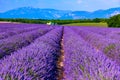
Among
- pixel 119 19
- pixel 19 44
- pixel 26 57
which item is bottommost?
pixel 119 19

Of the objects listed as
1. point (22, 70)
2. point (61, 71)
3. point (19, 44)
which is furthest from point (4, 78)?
point (19, 44)

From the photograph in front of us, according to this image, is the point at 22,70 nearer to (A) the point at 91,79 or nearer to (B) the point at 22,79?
(B) the point at 22,79

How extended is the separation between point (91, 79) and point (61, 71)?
4457 mm

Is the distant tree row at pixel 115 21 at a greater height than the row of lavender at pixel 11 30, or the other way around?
the row of lavender at pixel 11 30

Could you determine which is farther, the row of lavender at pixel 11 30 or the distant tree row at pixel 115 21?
the distant tree row at pixel 115 21

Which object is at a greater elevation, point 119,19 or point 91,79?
point 91,79

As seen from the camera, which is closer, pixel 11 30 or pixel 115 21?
pixel 11 30

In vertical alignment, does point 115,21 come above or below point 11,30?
below

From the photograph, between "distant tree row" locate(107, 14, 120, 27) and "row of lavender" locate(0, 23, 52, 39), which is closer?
"row of lavender" locate(0, 23, 52, 39)

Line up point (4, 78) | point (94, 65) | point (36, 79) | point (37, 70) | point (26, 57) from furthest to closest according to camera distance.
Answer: point (26, 57)
point (94, 65)
point (37, 70)
point (36, 79)
point (4, 78)

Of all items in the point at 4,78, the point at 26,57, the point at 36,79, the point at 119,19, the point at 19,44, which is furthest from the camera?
the point at 119,19

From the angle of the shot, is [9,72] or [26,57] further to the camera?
[26,57]

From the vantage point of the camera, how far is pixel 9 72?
3.84m

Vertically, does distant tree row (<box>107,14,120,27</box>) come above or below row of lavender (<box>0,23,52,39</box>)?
below
